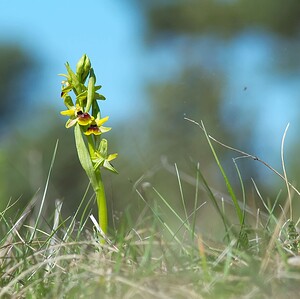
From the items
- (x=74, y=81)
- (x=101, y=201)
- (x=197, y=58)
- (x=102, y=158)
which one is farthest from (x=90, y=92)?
(x=197, y=58)

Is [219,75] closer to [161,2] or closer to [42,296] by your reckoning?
[161,2]

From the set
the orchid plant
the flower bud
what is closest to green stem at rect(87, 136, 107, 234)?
the orchid plant

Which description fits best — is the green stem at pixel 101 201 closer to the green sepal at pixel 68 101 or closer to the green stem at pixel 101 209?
the green stem at pixel 101 209

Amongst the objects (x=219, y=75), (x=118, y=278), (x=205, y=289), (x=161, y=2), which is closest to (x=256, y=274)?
(x=205, y=289)

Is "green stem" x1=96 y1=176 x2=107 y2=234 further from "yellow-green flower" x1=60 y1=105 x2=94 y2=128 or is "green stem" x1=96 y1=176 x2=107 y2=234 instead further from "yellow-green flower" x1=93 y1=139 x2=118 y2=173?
"yellow-green flower" x1=60 y1=105 x2=94 y2=128

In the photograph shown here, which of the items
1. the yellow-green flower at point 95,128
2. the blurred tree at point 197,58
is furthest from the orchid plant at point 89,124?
the blurred tree at point 197,58

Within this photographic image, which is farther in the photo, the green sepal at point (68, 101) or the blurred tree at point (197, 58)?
the blurred tree at point (197, 58)

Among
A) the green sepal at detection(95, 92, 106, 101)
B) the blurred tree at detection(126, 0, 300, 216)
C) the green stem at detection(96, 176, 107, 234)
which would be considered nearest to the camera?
the green stem at detection(96, 176, 107, 234)

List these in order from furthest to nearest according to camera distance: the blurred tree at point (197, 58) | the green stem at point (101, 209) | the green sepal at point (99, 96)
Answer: the blurred tree at point (197, 58) → the green sepal at point (99, 96) → the green stem at point (101, 209)

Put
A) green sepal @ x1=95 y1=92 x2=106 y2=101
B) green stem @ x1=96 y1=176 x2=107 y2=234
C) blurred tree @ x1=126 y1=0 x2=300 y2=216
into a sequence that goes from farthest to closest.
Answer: blurred tree @ x1=126 y1=0 x2=300 y2=216, green sepal @ x1=95 y1=92 x2=106 y2=101, green stem @ x1=96 y1=176 x2=107 y2=234

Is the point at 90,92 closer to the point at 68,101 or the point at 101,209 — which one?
the point at 68,101
